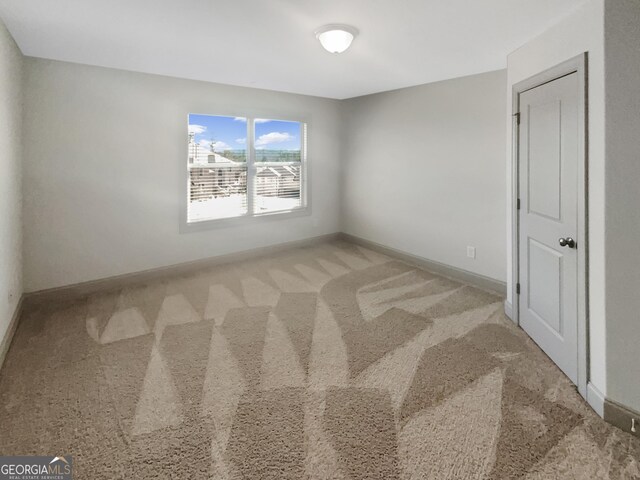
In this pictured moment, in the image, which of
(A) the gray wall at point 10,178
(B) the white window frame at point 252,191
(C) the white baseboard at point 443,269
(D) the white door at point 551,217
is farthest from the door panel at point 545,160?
(A) the gray wall at point 10,178

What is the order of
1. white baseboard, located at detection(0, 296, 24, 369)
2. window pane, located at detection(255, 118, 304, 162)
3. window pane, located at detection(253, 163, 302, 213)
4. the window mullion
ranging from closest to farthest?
white baseboard, located at detection(0, 296, 24, 369) → the window mullion → window pane, located at detection(255, 118, 304, 162) → window pane, located at detection(253, 163, 302, 213)

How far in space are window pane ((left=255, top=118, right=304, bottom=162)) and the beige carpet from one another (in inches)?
100

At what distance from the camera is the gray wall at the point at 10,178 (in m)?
2.63

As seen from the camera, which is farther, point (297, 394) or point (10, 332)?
point (10, 332)

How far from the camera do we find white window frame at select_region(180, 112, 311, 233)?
4523 mm

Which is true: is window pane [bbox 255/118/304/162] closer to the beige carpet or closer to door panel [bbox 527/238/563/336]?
the beige carpet

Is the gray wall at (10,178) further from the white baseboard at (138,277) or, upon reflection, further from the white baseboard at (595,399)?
the white baseboard at (595,399)

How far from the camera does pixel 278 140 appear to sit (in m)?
5.40

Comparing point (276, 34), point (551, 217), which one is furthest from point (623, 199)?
point (276, 34)

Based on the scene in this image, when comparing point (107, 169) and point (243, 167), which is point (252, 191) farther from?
point (107, 169)

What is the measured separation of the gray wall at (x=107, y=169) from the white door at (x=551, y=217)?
11.9ft

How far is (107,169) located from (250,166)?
1864mm

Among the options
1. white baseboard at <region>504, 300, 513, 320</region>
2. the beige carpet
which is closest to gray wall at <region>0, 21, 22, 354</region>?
the beige carpet

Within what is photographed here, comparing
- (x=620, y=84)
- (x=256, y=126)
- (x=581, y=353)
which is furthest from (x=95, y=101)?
(x=581, y=353)
